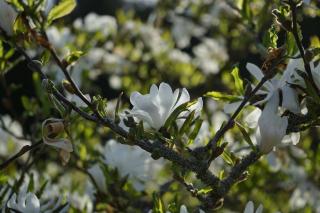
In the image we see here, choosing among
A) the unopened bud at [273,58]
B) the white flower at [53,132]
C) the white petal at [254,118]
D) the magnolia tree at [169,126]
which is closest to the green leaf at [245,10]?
the magnolia tree at [169,126]

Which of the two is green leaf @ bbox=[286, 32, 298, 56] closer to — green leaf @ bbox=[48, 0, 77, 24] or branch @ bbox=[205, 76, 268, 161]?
branch @ bbox=[205, 76, 268, 161]

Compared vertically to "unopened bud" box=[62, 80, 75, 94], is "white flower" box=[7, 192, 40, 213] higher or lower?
lower

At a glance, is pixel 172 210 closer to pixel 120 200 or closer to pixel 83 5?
pixel 120 200

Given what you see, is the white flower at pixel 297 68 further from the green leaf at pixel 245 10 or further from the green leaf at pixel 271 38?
the green leaf at pixel 245 10

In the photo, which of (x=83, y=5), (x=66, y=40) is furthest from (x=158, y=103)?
(x=83, y=5)

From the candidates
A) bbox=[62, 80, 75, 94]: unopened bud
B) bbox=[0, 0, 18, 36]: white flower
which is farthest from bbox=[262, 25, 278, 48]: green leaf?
bbox=[0, 0, 18, 36]: white flower

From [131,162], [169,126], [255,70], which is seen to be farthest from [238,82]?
[131,162]
